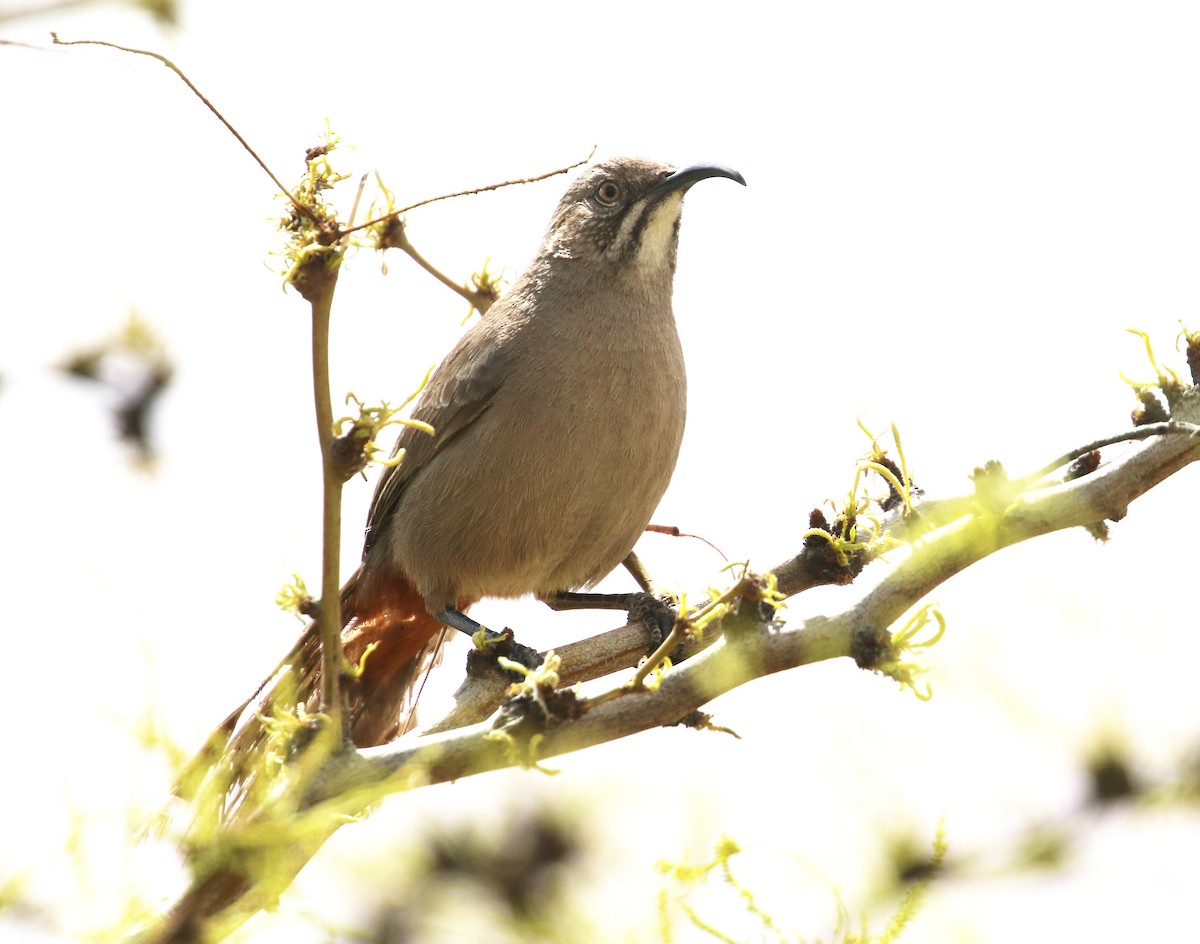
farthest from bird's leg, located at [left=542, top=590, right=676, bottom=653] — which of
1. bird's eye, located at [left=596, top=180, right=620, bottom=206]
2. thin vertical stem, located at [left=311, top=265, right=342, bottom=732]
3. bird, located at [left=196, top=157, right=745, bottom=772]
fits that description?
bird's eye, located at [left=596, top=180, right=620, bottom=206]

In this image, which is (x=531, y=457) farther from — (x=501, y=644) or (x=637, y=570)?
(x=501, y=644)

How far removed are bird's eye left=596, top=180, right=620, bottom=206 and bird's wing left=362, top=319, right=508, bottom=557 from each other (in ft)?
2.77

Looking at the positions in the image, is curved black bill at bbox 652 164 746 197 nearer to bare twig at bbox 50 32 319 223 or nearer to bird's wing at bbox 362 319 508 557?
bird's wing at bbox 362 319 508 557

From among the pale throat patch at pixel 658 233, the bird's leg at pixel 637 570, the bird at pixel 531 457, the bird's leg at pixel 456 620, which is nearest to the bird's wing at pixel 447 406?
the bird at pixel 531 457

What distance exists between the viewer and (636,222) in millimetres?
5781

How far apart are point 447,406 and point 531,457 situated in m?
0.56

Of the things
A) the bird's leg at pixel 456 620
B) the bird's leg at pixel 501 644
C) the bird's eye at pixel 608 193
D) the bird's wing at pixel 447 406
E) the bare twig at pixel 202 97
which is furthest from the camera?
the bird's eye at pixel 608 193

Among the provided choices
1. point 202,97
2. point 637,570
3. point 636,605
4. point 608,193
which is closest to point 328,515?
point 202,97

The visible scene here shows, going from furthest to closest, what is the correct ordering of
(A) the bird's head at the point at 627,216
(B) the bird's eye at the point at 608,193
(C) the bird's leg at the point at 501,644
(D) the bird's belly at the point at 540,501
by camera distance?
(B) the bird's eye at the point at 608,193
(A) the bird's head at the point at 627,216
(D) the bird's belly at the point at 540,501
(C) the bird's leg at the point at 501,644

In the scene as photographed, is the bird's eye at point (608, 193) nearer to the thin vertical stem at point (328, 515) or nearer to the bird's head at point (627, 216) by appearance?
the bird's head at point (627, 216)

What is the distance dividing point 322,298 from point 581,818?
4.61ft

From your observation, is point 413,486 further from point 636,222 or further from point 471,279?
point 636,222

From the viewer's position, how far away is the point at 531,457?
16.2ft

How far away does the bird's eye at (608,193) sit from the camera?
232 inches
